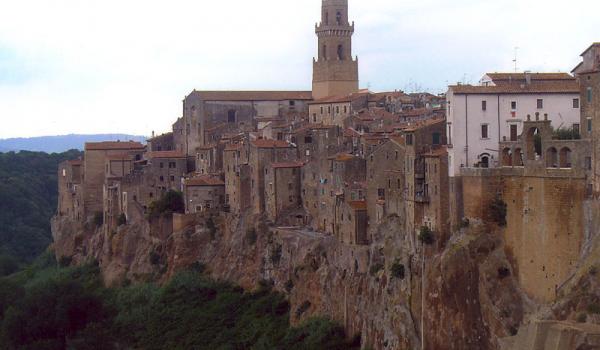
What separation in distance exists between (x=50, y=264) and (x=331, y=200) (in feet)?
124

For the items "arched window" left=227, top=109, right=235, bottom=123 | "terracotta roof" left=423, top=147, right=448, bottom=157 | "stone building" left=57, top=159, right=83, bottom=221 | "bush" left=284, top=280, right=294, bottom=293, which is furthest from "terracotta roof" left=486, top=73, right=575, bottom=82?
"stone building" left=57, top=159, right=83, bottom=221

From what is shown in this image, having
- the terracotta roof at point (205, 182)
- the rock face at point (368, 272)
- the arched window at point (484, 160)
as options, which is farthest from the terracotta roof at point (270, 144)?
the arched window at point (484, 160)

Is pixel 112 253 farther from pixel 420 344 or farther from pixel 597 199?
pixel 597 199

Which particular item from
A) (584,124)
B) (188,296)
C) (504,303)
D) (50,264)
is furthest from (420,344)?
(50,264)

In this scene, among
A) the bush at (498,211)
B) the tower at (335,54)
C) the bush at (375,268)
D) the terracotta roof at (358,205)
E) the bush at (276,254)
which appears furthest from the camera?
the tower at (335,54)

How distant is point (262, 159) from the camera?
65438mm

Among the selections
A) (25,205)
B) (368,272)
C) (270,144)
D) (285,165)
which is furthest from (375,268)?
(25,205)

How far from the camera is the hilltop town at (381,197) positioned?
3988cm

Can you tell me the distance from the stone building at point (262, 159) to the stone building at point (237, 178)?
3.21ft

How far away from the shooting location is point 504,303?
41188 millimetres

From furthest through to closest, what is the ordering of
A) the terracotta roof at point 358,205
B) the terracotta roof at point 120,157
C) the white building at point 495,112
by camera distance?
the terracotta roof at point 120,157 < the terracotta roof at point 358,205 < the white building at point 495,112

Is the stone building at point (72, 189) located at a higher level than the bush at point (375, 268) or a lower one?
higher

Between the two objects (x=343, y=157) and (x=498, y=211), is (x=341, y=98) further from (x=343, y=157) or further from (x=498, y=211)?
(x=498, y=211)

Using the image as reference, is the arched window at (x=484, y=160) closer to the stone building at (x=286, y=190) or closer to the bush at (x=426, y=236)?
the bush at (x=426, y=236)
